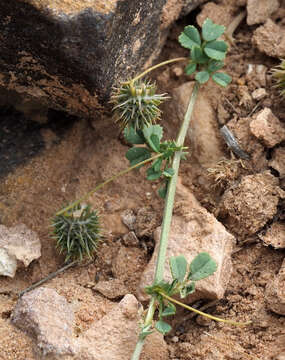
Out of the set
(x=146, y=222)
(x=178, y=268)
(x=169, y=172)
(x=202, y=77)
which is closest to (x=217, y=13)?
(x=202, y=77)

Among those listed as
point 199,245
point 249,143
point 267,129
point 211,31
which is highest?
point 211,31

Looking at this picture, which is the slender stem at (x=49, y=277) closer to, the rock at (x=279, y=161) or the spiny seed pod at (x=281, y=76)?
the rock at (x=279, y=161)

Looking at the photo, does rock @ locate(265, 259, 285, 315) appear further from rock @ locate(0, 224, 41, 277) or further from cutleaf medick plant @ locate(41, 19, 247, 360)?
rock @ locate(0, 224, 41, 277)

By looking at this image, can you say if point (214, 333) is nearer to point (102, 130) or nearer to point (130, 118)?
point (130, 118)

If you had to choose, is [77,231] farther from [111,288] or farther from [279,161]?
[279,161]

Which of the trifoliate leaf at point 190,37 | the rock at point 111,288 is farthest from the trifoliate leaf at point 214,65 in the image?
the rock at point 111,288

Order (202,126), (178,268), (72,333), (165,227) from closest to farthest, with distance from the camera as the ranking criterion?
(178,268) < (72,333) < (165,227) < (202,126)

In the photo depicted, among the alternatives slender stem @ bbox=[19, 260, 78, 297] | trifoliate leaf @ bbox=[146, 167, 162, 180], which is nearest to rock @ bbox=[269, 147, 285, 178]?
trifoliate leaf @ bbox=[146, 167, 162, 180]

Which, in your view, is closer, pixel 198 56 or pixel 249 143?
pixel 198 56

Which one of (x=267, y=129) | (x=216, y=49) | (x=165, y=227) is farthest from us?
(x=267, y=129)
